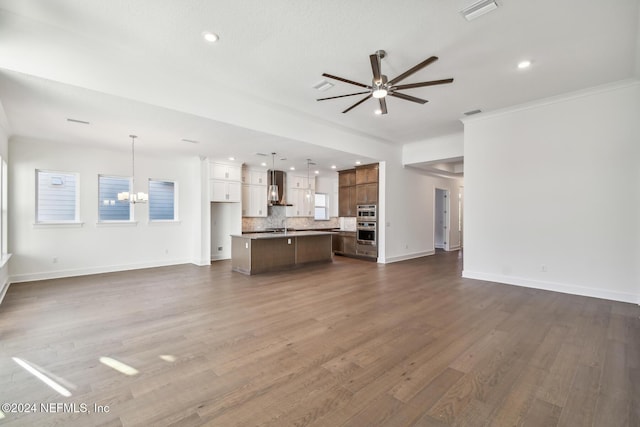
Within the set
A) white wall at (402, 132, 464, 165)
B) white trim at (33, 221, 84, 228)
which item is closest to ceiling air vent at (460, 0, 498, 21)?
→ white wall at (402, 132, 464, 165)

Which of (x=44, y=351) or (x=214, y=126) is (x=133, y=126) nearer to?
(x=214, y=126)

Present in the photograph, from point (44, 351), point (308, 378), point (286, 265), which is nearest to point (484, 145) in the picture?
point (286, 265)

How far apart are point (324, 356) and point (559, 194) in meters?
4.95

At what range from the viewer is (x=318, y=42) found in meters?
3.30

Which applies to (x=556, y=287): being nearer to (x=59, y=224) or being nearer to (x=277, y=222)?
(x=277, y=222)

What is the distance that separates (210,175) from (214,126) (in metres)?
3.10

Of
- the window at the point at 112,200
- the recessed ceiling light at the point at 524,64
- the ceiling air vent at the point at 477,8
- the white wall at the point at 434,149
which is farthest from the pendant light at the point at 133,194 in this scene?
the white wall at the point at 434,149

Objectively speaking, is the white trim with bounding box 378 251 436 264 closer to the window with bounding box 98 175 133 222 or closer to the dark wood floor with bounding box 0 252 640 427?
the dark wood floor with bounding box 0 252 640 427

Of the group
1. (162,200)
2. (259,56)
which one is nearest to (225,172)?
(162,200)

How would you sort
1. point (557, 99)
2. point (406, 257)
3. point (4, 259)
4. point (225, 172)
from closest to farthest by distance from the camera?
point (4, 259) → point (557, 99) → point (225, 172) → point (406, 257)

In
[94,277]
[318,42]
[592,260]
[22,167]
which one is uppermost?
[318,42]

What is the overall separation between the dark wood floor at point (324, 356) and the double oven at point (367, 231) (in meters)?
3.20

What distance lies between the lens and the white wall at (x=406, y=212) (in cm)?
781

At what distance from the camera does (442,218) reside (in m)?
10.6
